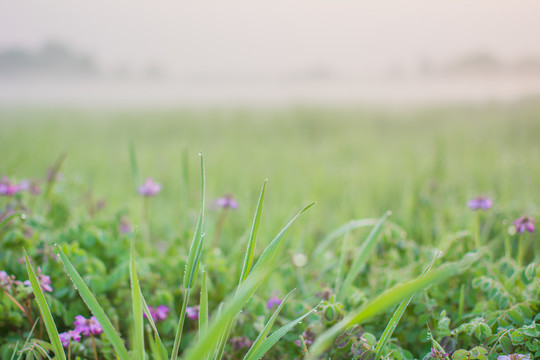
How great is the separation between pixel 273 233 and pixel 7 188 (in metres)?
1.09

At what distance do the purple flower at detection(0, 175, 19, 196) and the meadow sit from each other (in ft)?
0.06

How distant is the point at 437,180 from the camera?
2432 millimetres

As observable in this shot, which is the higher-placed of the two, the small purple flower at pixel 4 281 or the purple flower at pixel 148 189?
the purple flower at pixel 148 189

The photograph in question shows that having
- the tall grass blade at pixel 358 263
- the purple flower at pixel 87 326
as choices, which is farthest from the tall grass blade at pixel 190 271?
the tall grass blade at pixel 358 263

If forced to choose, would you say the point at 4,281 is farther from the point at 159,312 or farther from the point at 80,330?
the point at 159,312

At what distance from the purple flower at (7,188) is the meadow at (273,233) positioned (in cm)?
2

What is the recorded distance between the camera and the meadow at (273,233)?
2.69 ft

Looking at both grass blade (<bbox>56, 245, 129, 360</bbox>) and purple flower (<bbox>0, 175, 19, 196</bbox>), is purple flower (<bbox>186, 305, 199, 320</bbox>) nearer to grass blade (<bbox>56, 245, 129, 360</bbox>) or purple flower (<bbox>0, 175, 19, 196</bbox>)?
grass blade (<bbox>56, 245, 129, 360</bbox>)

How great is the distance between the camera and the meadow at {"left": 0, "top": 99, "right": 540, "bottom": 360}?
2.69 ft

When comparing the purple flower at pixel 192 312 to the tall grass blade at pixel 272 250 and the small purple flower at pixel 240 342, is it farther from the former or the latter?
the tall grass blade at pixel 272 250

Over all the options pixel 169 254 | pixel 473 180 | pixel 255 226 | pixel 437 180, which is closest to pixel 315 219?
pixel 437 180

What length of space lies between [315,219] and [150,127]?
291 cm

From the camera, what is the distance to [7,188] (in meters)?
1.32

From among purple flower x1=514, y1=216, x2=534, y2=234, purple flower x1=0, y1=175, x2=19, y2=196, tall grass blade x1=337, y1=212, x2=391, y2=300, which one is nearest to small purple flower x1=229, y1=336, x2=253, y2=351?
tall grass blade x1=337, y1=212, x2=391, y2=300
